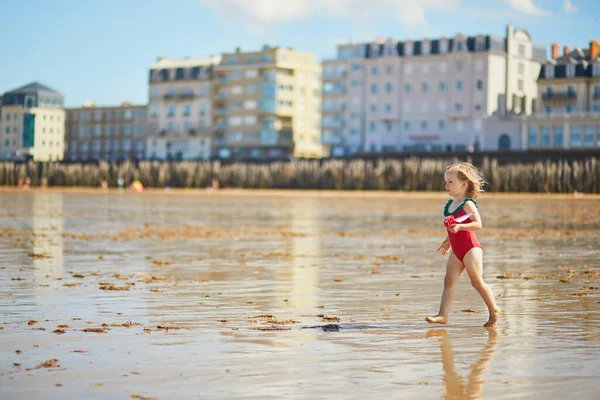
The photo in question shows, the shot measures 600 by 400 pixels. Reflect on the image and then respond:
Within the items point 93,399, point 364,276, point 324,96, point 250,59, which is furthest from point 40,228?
point 250,59

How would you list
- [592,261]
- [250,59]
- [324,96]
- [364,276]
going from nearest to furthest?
[364,276]
[592,261]
[324,96]
[250,59]

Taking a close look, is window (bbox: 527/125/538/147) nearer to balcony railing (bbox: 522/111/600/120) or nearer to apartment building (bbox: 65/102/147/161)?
balcony railing (bbox: 522/111/600/120)

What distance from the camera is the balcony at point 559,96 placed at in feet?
338

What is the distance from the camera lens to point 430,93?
114 m

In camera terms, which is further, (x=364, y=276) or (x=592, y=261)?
(x=592, y=261)

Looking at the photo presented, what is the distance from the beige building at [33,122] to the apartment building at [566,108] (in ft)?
287

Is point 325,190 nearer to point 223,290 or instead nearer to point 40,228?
point 40,228

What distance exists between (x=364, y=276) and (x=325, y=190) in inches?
2895

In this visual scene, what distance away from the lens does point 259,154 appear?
133 meters

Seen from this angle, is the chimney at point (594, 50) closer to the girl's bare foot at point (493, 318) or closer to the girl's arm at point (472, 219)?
the girl's arm at point (472, 219)

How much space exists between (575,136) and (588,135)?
3.99 feet

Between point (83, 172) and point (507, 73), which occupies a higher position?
point (507, 73)

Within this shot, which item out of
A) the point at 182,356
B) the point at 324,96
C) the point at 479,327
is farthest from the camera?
the point at 324,96

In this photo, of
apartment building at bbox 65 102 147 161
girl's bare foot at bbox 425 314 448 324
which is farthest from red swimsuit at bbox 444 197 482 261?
apartment building at bbox 65 102 147 161
